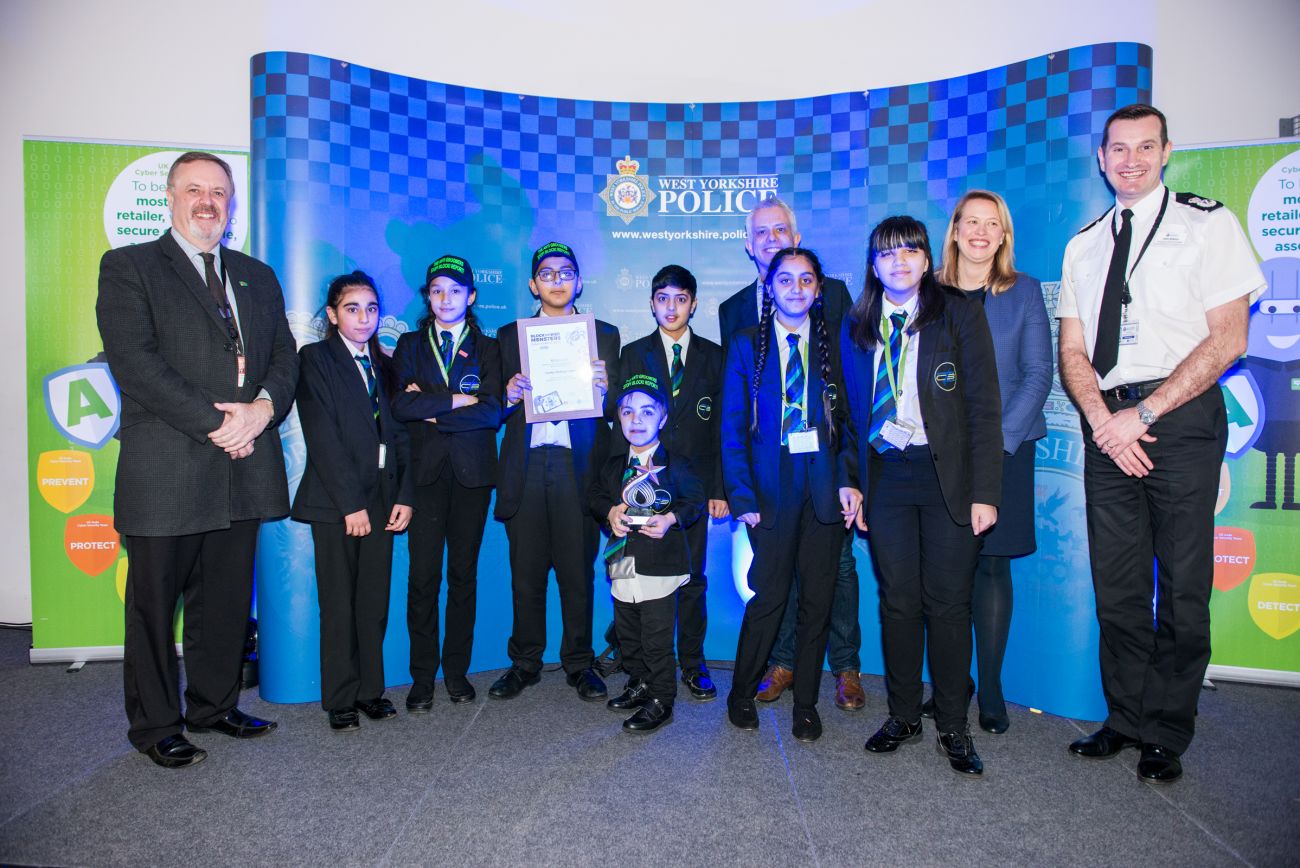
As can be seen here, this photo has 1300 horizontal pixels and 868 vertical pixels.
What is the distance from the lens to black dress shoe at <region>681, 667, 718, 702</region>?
11.5ft

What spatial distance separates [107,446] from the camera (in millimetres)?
4117

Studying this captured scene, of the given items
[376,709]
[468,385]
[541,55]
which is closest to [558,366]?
[468,385]

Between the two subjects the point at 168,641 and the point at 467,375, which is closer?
the point at 168,641

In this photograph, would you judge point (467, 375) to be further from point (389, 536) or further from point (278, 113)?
point (278, 113)

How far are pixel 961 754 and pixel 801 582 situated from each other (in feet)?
2.67

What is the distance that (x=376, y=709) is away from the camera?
327 centimetres

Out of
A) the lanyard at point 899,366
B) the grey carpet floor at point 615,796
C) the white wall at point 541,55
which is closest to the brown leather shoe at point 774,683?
the grey carpet floor at point 615,796

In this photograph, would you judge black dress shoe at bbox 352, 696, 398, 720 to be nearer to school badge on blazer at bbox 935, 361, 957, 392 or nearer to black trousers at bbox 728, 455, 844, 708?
black trousers at bbox 728, 455, 844, 708

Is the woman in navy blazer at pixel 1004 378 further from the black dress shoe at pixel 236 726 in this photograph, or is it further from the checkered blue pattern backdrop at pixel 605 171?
the black dress shoe at pixel 236 726

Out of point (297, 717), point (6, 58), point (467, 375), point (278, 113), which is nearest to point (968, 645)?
point (467, 375)

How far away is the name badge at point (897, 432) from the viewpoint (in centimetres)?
275

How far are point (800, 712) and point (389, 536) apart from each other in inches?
73.6

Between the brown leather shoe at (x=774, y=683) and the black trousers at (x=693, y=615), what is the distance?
31 cm

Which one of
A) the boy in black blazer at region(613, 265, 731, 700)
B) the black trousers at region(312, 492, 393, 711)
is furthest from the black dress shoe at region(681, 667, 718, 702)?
the black trousers at region(312, 492, 393, 711)
